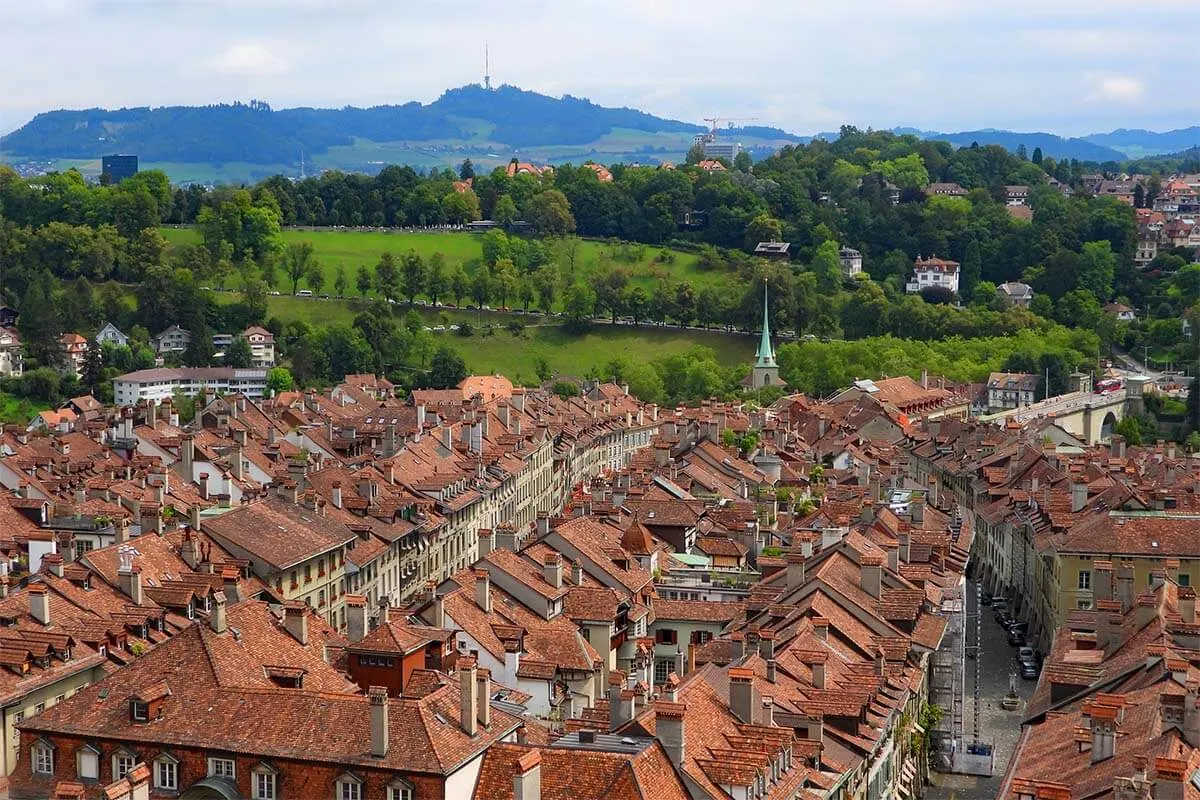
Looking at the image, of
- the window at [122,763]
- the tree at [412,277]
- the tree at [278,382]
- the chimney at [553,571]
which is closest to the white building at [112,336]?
the tree at [278,382]

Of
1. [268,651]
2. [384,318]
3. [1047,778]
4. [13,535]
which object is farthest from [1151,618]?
[384,318]

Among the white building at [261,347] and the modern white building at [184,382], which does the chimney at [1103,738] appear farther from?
the white building at [261,347]

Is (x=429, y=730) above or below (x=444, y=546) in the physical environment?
above

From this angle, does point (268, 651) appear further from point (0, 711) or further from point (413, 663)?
point (0, 711)

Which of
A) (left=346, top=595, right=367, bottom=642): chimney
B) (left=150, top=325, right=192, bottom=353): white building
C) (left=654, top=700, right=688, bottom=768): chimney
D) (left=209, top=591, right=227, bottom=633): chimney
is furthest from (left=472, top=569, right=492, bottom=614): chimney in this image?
(left=150, top=325, right=192, bottom=353): white building

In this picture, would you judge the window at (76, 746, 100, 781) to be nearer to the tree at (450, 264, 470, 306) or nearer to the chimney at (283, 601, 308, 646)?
the chimney at (283, 601, 308, 646)

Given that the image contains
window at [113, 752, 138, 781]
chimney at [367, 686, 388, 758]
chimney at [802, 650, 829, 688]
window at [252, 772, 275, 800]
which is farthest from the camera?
chimney at [802, 650, 829, 688]

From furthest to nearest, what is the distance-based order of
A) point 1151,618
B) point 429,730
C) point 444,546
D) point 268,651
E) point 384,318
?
point 384,318 → point 444,546 → point 1151,618 → point 268,651 → point 429,730
